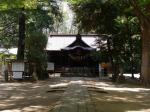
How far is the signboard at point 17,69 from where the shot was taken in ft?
109

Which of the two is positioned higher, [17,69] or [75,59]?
[75,59]

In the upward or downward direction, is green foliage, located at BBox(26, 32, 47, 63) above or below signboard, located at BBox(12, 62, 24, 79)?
above

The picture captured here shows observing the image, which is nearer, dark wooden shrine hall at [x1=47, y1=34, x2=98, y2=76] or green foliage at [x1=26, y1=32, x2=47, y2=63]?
green foliage at [x1=26, y1=32, x2=47, y2=63]

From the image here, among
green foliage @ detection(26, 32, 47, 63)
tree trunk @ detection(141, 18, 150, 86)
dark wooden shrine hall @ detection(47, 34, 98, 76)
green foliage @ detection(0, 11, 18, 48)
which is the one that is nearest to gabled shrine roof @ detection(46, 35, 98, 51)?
dark wooden shrine hall @ detection(47, 34, 98, 76)

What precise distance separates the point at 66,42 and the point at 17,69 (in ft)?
56.9

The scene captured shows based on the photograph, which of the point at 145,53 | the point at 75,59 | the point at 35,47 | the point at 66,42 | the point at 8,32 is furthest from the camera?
the point at 66,42

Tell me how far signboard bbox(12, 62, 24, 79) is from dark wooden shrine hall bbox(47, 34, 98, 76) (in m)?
11.4

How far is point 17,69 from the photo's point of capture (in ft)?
110

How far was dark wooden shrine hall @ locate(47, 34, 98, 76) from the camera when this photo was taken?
45.3 metres

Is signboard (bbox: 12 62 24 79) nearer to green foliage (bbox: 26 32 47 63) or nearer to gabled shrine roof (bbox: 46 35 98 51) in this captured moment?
green foliage (bbox: 26 32 47 63)

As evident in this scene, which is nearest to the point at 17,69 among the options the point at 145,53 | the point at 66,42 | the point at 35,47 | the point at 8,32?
the point at 35,47

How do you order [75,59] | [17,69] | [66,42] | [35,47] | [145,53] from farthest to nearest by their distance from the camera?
[66,42], [75,59], [35,47], [17,69], [145,53]

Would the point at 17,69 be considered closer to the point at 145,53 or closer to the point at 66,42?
the point at 145,53

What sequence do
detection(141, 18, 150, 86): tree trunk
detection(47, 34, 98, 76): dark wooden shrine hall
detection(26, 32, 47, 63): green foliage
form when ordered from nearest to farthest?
detection(141, 18, 150, 86): tree trunk
detection(26, 32, 47, 63): green foliage
detection(47, 34, 98, 76): dark wooden shrine hall
